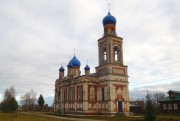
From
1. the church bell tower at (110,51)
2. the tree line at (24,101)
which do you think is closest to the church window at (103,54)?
the church bell tower at (110,51)

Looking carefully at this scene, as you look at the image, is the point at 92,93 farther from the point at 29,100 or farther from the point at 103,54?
the point at 29,100

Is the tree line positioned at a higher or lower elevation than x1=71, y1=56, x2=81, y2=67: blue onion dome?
lower

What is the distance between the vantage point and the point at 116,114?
141ft

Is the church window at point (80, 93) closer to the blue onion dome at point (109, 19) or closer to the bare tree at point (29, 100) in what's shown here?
the blue onion dome at point (109, 19)

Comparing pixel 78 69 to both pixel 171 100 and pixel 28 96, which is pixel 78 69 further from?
pixel 28 96

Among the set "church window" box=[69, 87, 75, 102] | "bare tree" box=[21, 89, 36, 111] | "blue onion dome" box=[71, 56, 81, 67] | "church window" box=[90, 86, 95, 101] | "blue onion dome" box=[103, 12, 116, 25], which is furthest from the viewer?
"bare tree" box=[21, 89, 36, 111]

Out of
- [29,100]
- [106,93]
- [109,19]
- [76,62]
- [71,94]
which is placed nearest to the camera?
[106,93]

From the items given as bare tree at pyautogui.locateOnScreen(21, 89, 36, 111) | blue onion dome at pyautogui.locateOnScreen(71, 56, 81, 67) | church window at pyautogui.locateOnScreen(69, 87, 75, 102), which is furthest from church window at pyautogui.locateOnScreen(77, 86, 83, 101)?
bare tree at pyautogui.locateOnScreen(21, 89, 36, 111)

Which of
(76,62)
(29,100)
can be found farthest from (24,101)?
(76,62)

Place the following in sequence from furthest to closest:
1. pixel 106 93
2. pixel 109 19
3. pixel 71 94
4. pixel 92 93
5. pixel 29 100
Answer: pixel 29 100
pixel 71 94
pixel 109 19
pixel 92 93
pixel 106 93

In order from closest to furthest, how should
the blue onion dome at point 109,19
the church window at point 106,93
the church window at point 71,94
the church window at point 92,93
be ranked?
the church window at point 106,93, the church window at point 92,93, the blue onion dome at point 109,19, the church window at point 71,94

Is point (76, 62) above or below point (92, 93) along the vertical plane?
above

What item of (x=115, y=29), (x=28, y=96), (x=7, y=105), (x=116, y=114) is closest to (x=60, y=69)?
(x=7, y=105)

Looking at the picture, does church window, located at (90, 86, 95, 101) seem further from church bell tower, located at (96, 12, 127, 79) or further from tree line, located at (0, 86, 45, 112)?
tree line, located at (0, 86, 45, 112)
